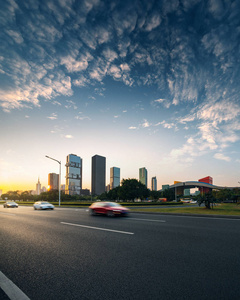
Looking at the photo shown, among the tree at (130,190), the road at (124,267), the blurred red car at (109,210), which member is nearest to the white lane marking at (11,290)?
the road at (124,267)

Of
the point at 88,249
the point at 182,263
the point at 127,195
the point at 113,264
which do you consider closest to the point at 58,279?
the point at 113,264

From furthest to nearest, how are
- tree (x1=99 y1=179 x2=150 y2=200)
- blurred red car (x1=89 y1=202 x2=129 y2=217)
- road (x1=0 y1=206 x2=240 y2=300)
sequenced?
tree (x1=99 y1=179 x2=150 y2=200)
blurred red car (x1=89 y1=202 x2=129 y2=217)
road (x1=0 y1=206 x2=240 y2=300)

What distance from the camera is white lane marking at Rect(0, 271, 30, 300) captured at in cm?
264

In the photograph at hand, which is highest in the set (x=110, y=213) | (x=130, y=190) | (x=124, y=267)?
(x=124, y=267)

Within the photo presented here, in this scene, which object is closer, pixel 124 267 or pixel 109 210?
pixel 124 267

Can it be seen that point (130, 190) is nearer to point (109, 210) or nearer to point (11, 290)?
point (109, 210)

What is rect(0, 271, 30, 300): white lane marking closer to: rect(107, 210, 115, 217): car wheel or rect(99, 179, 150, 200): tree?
rect(107, 210, 115, 217): car wheel

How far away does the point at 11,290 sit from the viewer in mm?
2838

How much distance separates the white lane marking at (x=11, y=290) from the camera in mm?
2645

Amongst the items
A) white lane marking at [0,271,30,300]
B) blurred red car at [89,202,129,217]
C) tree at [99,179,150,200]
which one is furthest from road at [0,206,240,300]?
tree at [99,179,150,200]

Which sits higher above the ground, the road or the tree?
the road

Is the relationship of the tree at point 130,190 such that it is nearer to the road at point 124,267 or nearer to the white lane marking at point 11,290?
the road at point 124,267

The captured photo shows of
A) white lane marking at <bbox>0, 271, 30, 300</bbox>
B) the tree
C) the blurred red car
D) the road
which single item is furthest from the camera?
the tree

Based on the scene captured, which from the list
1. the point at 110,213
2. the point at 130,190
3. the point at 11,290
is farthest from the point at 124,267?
the point at 130,190
